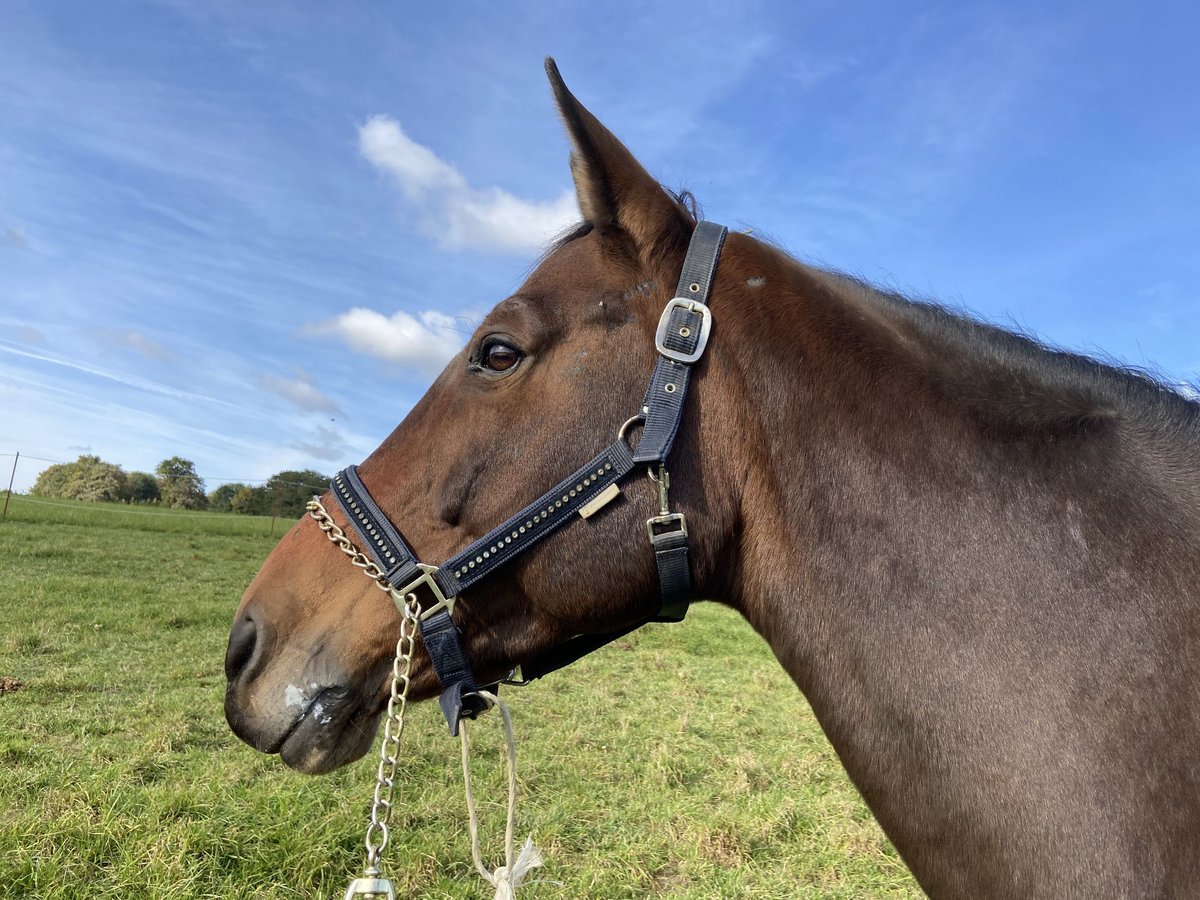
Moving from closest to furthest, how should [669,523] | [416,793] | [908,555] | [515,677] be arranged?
[908,555] → [669,523] → [515,677] → [416,793]

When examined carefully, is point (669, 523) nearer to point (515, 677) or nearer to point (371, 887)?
point (515, 677)

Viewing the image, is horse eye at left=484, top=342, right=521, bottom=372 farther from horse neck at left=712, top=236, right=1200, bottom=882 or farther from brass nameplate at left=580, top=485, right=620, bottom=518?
horse neck at left=712, top=236, right=1200, bottom=882

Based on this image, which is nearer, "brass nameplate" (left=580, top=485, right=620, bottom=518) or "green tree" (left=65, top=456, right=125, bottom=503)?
"brass nameplate" (left=580, top=485, right=620, bottom=518)

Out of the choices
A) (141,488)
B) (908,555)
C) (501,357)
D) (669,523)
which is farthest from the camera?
(141,488)

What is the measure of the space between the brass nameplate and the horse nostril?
952 mm

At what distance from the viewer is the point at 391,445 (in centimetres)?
209

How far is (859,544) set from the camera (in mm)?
1703

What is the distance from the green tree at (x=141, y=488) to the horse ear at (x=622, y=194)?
52459 millimetres

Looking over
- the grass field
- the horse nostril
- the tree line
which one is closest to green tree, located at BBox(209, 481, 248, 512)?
the tree line

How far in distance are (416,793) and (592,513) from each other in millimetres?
4255

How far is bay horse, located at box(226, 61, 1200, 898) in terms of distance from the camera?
Result: 144cm

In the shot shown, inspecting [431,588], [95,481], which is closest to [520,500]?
[431,588]

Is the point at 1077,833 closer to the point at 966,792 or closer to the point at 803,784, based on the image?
the point at 966,792

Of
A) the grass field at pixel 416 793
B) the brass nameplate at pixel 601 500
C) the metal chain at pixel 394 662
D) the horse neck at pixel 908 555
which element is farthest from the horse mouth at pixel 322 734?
the grass field at pixel 416 793
